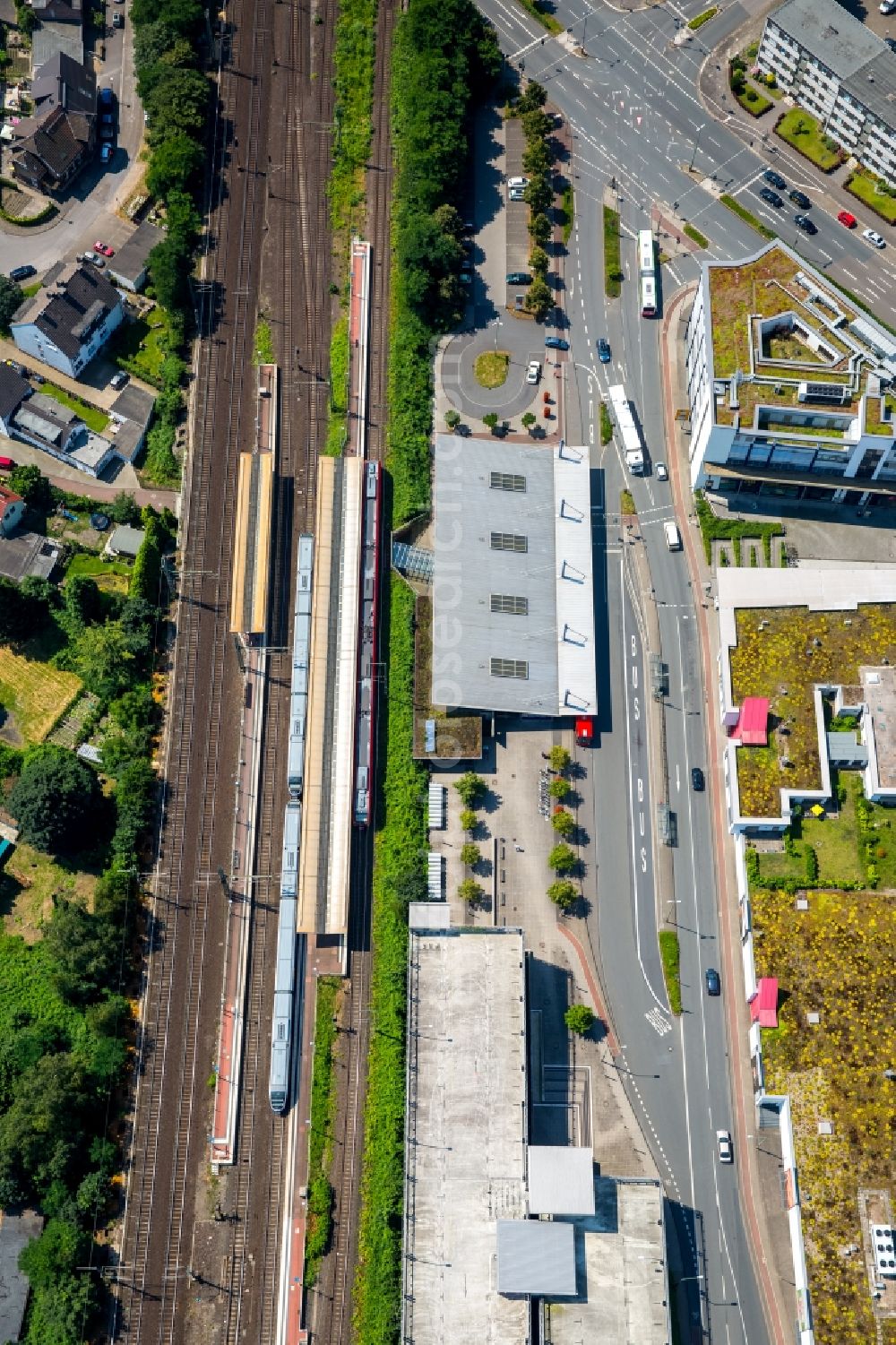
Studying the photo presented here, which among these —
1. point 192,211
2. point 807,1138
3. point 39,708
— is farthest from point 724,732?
point 192,211

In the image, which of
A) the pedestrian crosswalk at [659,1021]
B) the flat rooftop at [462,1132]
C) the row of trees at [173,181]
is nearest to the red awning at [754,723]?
the pedestrian crosswalk at [659,1021]

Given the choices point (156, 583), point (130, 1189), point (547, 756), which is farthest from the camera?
point (156, 583)

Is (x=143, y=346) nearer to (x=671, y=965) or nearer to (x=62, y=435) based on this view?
(x=62, y=435)

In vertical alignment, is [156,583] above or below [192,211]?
below

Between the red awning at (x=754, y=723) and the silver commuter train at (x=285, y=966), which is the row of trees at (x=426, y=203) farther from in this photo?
the red awning at (x=754, y=723)

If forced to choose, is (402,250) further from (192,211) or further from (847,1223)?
(847,1223)

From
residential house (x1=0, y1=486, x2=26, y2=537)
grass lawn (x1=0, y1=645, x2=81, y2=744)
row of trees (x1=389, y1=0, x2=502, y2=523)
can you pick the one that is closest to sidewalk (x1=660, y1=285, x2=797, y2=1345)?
row of trees (x1=389, y1=0, x2=502, y2=523)

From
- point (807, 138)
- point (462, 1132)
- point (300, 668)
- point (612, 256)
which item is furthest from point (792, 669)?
point (807, 138)
